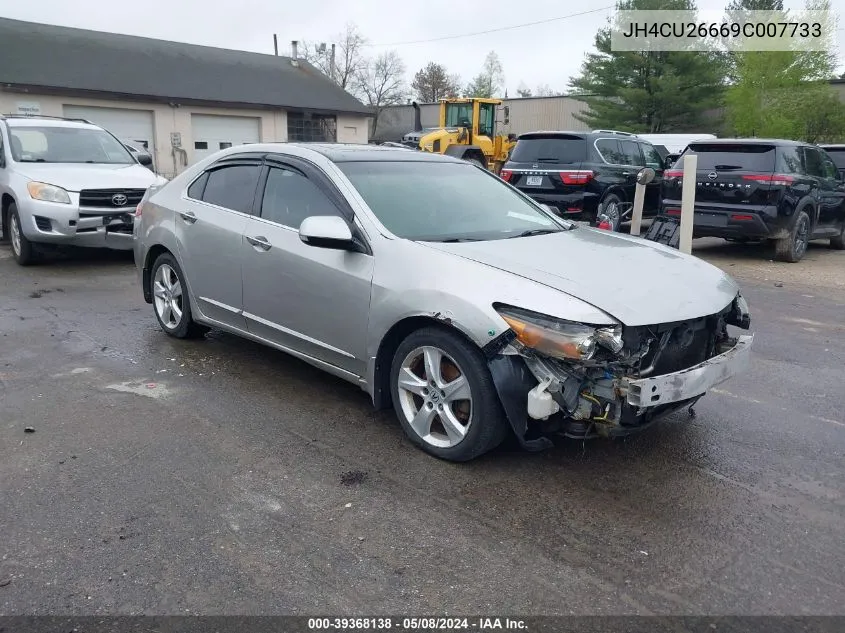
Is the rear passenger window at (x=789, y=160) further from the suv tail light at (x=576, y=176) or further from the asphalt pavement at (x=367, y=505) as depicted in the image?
the asphalt pavement at (x=367, y=505)

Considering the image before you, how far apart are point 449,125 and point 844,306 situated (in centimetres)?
1872

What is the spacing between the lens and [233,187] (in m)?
5.36

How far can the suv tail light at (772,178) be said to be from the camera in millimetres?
10383

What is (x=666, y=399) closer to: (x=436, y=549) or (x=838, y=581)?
(x=838, y=581)

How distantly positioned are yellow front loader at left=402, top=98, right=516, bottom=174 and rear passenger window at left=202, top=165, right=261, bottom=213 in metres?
18.2

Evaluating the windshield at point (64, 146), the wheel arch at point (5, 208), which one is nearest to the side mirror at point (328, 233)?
the wheel arch at point (5, 208)

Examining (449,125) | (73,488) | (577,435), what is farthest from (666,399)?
(449,125)

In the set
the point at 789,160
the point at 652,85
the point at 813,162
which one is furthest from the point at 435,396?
the point at 652,85

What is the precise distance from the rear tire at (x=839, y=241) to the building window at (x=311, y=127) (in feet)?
72.7

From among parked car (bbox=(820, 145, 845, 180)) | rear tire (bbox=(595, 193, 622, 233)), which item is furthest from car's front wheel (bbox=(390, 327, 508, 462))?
parked car (bbox=(820, 145, 845, 180))

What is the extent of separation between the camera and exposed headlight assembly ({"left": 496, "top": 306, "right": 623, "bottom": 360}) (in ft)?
11.0

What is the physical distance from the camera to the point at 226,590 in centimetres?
281

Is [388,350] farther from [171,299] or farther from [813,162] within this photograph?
[813,162]

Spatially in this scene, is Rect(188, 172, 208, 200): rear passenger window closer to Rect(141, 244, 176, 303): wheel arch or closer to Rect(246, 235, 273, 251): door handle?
Rect(141, 244, 176, 303): wheel arch
